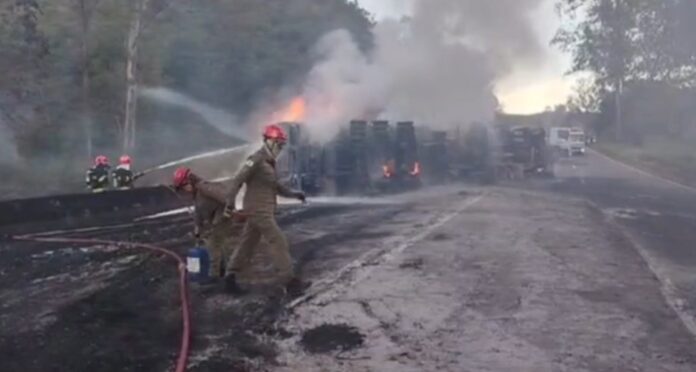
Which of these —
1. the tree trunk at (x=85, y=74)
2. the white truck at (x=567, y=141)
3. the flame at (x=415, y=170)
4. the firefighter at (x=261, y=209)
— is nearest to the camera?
the firefighter at (x=261, y=209)

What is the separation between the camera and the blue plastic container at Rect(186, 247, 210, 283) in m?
10.8

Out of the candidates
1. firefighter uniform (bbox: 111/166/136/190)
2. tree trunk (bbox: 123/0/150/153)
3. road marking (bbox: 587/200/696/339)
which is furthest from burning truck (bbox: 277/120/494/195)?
road marking (bbox: 587/200/696/339)

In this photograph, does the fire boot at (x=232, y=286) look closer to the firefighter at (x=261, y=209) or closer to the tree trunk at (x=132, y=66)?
the firefighter at (x=261, y=209)

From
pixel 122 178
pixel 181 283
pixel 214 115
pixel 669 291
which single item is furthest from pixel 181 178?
pixel 214 115

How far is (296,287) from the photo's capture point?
34.4 ft

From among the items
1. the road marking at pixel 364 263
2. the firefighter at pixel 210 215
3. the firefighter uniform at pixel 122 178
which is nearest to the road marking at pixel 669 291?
the road marking at pixel 364 263

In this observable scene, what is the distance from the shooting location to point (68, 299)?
996cm

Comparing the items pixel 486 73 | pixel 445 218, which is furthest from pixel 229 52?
pixel 445 218

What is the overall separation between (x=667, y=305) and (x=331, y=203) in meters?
15.2

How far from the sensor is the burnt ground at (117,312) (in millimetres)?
7371

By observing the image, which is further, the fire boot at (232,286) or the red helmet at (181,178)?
Answer: the red helmet at (181,178)

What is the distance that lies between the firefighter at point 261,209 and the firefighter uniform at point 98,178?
1164 cm

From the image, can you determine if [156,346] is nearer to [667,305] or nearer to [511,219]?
[667,305]

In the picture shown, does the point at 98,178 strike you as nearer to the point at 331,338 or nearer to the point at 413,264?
the point at 413,264
